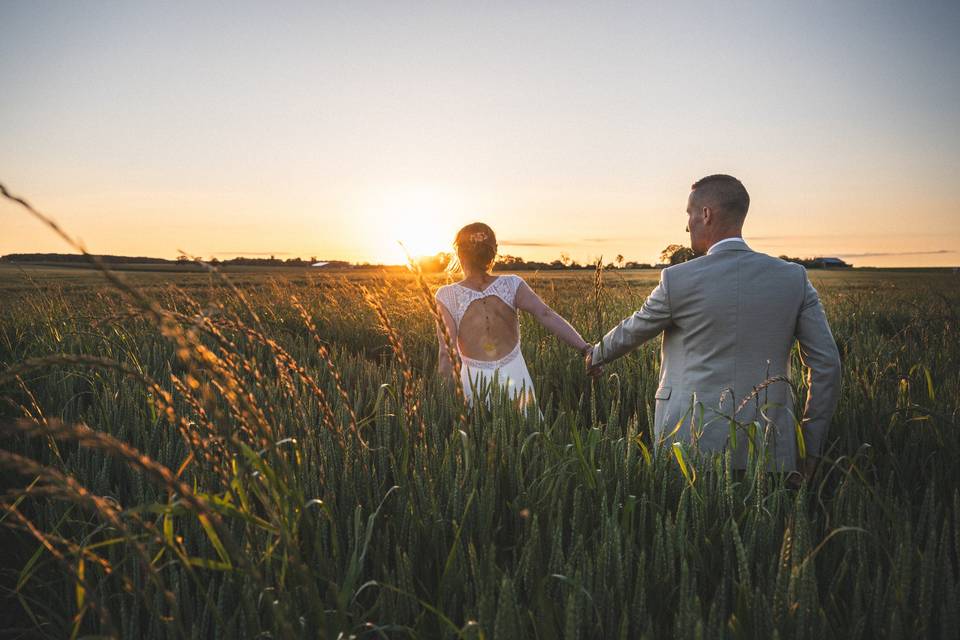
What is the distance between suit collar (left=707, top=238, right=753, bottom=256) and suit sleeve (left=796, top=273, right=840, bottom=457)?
335 millimetres

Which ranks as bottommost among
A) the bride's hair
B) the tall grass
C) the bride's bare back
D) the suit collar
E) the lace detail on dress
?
the tall grass

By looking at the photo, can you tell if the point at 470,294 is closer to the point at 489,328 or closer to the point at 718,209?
the point at 489,328

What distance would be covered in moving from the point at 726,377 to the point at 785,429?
402 millimetres

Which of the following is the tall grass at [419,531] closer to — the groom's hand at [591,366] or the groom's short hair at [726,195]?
the groom's hand at [591,366]

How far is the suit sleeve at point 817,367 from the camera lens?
2855 millimetres

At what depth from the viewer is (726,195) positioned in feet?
10.2

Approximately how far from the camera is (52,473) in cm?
75

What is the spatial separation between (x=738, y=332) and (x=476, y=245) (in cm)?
235

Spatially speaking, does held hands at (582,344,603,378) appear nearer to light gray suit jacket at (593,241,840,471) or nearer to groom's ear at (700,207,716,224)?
light gray suit jacket at (593,241,840,471)

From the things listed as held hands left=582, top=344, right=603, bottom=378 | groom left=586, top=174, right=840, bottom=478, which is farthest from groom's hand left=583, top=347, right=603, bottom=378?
groom left=586, top=174, right=840, bottom=478

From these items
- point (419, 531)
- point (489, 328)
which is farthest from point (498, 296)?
point (419, 531)

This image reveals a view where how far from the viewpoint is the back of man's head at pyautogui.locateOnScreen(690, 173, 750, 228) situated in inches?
121

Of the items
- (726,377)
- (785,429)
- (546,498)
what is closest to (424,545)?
(546,498)

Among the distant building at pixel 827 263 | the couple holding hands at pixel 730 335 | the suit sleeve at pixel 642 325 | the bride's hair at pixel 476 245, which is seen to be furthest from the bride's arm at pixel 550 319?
the distant building at pixel 827 263
